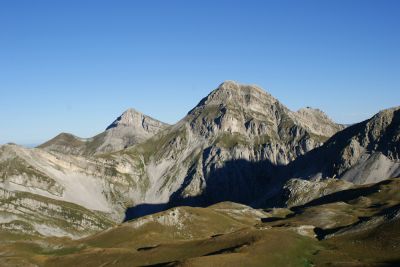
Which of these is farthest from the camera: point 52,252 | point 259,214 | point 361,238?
point 259,214

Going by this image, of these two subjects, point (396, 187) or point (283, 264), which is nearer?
point (283, 264)

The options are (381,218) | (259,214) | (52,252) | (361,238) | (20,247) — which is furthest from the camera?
(259,214)

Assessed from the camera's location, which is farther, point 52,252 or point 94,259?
point 52,252

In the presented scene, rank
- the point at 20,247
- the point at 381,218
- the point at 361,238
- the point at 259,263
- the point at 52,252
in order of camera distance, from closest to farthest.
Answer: the point at 259,263, the point at 361,238, the point at 381,218, the point at 52,252, the point at 20,247

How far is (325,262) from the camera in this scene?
2945 inches

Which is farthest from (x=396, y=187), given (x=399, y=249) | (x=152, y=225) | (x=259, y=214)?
(x=399, y=249)

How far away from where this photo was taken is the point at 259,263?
2921 inches

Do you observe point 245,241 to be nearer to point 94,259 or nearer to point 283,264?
point 283,264

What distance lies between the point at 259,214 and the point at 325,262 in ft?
393

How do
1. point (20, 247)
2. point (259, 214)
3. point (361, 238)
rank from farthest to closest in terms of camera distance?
point (259, 214) → point (20, 247) → point (361, 238)

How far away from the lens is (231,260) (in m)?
74.4

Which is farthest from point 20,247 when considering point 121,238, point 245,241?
point 245,241

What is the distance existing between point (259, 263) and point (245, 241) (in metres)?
16.1

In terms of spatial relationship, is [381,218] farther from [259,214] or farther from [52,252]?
A: [259,214]
